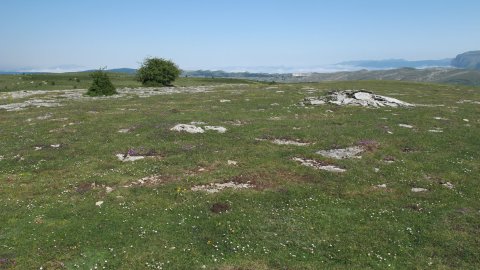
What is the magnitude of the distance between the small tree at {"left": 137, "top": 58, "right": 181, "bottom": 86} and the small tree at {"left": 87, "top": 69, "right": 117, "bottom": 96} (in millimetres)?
26119

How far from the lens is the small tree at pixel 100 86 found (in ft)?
255

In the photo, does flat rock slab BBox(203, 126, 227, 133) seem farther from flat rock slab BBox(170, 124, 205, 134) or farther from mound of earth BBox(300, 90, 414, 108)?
mound of earth BBox(300, 90, 414, 108)

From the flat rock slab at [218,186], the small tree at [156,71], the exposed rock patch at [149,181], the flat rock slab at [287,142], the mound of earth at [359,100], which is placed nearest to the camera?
the flat rock slab at [218,186]

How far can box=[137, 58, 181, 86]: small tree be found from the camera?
105125mm

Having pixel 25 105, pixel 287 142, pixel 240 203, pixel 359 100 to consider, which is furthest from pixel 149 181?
pixel 25 105

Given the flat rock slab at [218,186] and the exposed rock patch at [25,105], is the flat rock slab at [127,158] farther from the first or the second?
the exposed rock patch at [25,105]

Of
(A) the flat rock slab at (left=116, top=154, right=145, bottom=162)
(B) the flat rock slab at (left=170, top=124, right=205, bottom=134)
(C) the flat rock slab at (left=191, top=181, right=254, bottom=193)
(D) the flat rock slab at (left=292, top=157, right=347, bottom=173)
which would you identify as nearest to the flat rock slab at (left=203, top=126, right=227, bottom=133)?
(B) the flat rock slab at (left=170, top=124, right=205, bottom=134)

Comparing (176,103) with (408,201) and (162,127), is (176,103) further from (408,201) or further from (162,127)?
(408,201)

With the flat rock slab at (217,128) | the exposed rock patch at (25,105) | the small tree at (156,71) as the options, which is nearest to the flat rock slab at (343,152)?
the flat rock slab at (217,128)

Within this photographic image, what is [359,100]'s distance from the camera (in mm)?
59906

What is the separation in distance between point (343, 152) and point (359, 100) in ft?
99.7

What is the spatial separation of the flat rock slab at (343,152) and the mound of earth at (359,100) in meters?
27.1

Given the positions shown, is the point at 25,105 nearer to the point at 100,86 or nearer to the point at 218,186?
the point at 100,86

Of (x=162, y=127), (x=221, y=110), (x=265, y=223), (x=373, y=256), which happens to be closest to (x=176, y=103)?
(x=221, y=110)
